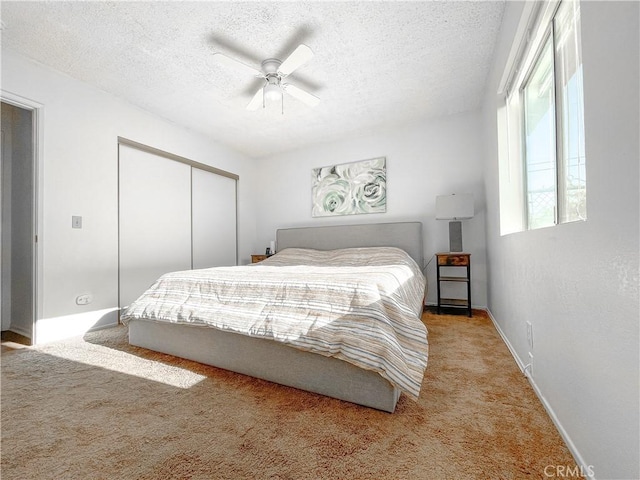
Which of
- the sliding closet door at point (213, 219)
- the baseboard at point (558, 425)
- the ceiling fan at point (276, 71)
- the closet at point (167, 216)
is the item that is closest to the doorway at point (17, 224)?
the closet at point (167, 216)

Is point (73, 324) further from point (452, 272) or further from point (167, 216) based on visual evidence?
point (452, 272)

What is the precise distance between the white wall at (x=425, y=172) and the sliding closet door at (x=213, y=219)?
1.08 m

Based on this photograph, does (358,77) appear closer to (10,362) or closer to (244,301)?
(244,301)

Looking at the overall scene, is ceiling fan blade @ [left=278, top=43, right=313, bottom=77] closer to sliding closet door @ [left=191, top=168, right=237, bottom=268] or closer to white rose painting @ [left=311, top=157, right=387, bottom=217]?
white rose painting @ [left=311, top=157, right=387, bottom=217]

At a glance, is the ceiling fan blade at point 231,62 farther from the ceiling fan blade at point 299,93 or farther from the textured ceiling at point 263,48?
the ceiling fan blade at point 299,93

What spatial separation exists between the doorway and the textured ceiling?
769mm

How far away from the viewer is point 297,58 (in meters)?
2.05

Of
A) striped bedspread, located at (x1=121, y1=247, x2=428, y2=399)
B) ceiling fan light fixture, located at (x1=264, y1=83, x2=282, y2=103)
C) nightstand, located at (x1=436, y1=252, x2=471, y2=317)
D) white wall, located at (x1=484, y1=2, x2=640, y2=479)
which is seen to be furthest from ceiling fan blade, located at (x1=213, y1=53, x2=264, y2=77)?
nightstand, located at (x1=436, y1=252, x2=471, y2=317)

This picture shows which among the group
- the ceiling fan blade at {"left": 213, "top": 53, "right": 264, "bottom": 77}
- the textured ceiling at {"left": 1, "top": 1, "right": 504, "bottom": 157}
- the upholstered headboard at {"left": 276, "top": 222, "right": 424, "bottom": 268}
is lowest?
the upholstered headboard at {"left": 276, "top": 222, "right": 424, "bottom": 268}

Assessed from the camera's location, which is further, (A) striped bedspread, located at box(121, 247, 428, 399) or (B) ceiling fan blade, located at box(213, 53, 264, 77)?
(B) ceiling fan blade, located at box(213, 53, 264, 77)

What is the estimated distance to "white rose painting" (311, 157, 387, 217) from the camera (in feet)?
12.7

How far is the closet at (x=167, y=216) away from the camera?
307cm

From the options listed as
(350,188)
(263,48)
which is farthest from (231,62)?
(350,188)

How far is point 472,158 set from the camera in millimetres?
3391
